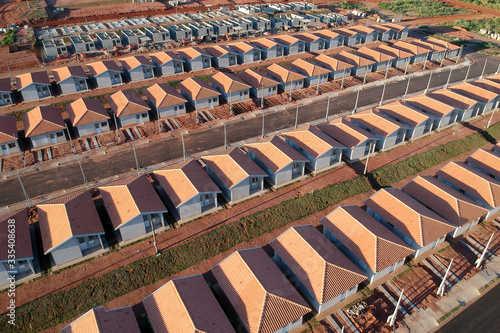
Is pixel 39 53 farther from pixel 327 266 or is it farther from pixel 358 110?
pixel 327 266

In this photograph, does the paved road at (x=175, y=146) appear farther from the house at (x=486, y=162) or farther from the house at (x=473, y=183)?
the house at (x=473, y=183)

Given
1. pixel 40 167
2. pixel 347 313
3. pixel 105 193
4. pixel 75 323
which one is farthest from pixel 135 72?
pixel 347 313

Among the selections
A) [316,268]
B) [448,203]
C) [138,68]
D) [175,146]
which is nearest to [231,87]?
[175,146]

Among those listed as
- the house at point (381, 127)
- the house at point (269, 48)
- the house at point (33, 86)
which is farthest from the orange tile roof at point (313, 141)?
the house at point (33, 86)

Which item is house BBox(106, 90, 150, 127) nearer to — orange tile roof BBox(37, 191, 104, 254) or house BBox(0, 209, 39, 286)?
orange tile roof BBox(37, 191, 104, 254)

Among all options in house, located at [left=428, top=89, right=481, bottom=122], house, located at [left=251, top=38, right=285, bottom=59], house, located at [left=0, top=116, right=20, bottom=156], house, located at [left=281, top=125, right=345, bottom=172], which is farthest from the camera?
house, located at [left=251, top=38, right=285, bottom=59]

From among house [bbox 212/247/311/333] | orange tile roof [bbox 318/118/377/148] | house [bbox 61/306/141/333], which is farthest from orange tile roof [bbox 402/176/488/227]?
house [bbox 61/306/141/333]
